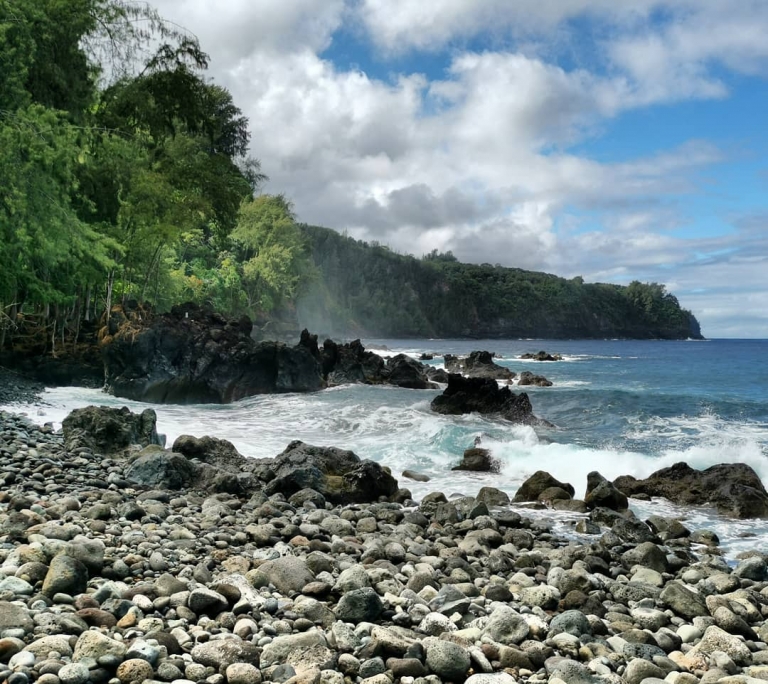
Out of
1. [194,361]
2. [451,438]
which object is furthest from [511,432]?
[194,361]

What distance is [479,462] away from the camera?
41.1ft

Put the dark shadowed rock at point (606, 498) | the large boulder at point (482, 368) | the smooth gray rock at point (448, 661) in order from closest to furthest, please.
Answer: the smooth gray rock at point (448, 661), the dark shadowed rock at point (606, 498), the large boulder at point (482, 368)

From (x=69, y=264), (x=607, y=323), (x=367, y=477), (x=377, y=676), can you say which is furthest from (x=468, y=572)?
(x=607, y=323)

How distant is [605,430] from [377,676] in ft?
55.6

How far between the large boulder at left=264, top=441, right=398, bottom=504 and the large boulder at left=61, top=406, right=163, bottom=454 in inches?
98.2

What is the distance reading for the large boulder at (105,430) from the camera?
33.3ft

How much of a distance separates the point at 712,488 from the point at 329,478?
6268 millimetres

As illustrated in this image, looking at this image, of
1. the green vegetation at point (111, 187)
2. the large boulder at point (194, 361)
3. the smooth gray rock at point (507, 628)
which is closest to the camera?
the smooth gray rock at point (507, 628)

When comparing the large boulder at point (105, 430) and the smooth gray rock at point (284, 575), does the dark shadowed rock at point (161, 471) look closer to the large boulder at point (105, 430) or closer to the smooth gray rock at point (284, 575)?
the large boulder at point (105, 430)

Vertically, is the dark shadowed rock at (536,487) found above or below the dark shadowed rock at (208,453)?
below

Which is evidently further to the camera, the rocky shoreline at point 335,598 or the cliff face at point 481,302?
the cliff face at point 481,302

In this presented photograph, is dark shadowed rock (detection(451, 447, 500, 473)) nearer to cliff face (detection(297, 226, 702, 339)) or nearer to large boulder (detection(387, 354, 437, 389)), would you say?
large boulder (detection(387, 354, 437, 389))

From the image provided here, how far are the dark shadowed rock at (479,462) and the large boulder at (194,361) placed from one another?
40.9 ft

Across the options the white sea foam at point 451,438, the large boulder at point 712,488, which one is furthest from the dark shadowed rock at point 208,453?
the large boulder at point 712,488
